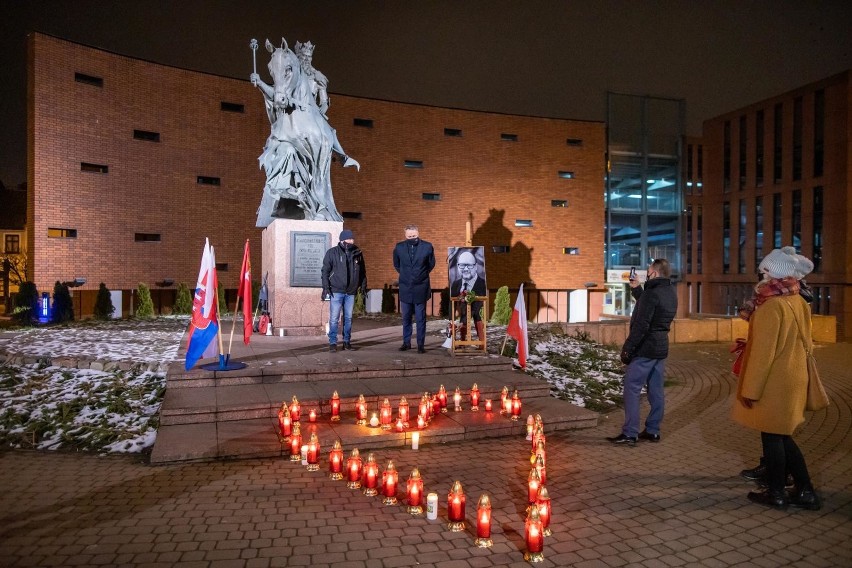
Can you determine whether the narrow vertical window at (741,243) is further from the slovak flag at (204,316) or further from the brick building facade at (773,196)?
the slovak flag at (204,316)

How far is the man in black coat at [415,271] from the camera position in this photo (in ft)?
27.4

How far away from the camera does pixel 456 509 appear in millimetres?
3580

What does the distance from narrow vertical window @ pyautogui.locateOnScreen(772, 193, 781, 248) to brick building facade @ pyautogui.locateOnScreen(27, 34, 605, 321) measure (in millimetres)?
12927

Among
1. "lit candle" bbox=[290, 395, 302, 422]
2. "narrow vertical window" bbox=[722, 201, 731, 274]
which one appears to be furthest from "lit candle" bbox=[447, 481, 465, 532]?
"narrow vertical window" bbox=[722, 201, 731, 274]

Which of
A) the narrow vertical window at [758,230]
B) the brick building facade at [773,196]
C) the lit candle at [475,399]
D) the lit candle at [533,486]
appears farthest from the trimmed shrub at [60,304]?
the narrow vertical window at [758,230]

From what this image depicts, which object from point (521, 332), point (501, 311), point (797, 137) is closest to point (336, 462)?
point (521, 332)

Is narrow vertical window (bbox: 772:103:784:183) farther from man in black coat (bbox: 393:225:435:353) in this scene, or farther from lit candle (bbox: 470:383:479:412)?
lit candle (bbox: 470:383:479:412)

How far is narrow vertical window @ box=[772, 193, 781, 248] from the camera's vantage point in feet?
109

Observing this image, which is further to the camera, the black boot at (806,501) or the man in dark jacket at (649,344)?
the man in dark jacket at (649,344)

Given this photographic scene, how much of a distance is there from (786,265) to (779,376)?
80 centimetres

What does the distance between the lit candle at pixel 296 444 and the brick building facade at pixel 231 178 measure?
1782cm

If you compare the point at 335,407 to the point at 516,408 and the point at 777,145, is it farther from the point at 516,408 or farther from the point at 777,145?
the point at 777,145

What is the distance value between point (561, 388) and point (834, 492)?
13.5 feet

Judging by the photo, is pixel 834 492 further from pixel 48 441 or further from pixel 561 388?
pixel 48 441
